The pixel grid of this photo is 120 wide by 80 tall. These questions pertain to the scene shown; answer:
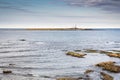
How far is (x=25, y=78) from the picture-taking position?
34.4 meters

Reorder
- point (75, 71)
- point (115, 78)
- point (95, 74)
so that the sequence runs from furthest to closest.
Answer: point (75, 71) < point (95, 74) < point (115, 78)

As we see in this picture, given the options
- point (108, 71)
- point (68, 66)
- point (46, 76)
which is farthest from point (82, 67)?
point (46, 76)

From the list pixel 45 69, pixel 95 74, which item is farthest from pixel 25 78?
pixel 95 74

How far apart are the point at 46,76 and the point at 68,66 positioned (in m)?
10.4

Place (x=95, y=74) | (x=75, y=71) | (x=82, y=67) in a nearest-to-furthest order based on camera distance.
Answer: (x=95, y=74) < (x=75, y=71) < (x=82, y=67)

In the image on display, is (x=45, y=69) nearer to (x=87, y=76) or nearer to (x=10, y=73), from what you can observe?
(x=10, y=73)

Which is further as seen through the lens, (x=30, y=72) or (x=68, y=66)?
(x=68, y=66)

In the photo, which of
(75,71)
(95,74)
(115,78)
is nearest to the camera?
(115,78)

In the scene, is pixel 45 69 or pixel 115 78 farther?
pixel 45 69

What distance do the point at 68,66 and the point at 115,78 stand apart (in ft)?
43.8

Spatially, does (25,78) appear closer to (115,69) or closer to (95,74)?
(95,74)

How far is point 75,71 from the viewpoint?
3994 cm

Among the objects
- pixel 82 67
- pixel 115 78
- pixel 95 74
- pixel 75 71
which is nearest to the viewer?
pixel 115 78

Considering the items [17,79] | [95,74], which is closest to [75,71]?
[95,74]
